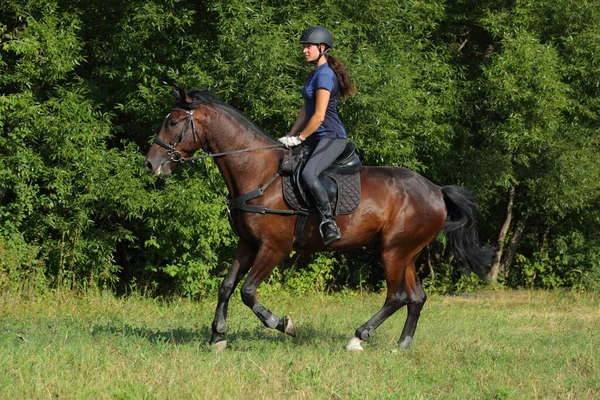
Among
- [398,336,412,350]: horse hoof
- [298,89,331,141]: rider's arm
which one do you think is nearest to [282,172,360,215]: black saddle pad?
[298,89,331,141]: rider's arm

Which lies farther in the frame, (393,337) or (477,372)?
(393,337)

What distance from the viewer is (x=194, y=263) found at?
13781 mm

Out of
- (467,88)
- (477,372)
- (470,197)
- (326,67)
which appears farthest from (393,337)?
(467,88)

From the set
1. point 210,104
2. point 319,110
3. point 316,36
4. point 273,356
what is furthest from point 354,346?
point 316,36

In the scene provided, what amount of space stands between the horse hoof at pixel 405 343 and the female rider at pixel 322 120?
159 centimetres

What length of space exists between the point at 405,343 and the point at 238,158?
286 centimetres

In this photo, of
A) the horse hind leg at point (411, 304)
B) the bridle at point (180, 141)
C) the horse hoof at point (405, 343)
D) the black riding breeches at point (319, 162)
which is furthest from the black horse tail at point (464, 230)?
the bridle at point (180, 141)

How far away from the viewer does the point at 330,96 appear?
815 cm

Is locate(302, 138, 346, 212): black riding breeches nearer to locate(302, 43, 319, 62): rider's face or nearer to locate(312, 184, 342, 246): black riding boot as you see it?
locate(312, 184, 342, 246): black riding boot

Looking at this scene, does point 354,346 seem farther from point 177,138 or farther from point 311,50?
point 311,50

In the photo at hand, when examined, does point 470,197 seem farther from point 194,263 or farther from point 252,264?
point 194,263

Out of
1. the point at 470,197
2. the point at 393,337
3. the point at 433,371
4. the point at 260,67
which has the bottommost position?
the point at 393,337

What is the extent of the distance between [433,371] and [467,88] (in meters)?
10.6

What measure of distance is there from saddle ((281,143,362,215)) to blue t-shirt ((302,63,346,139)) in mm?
252
